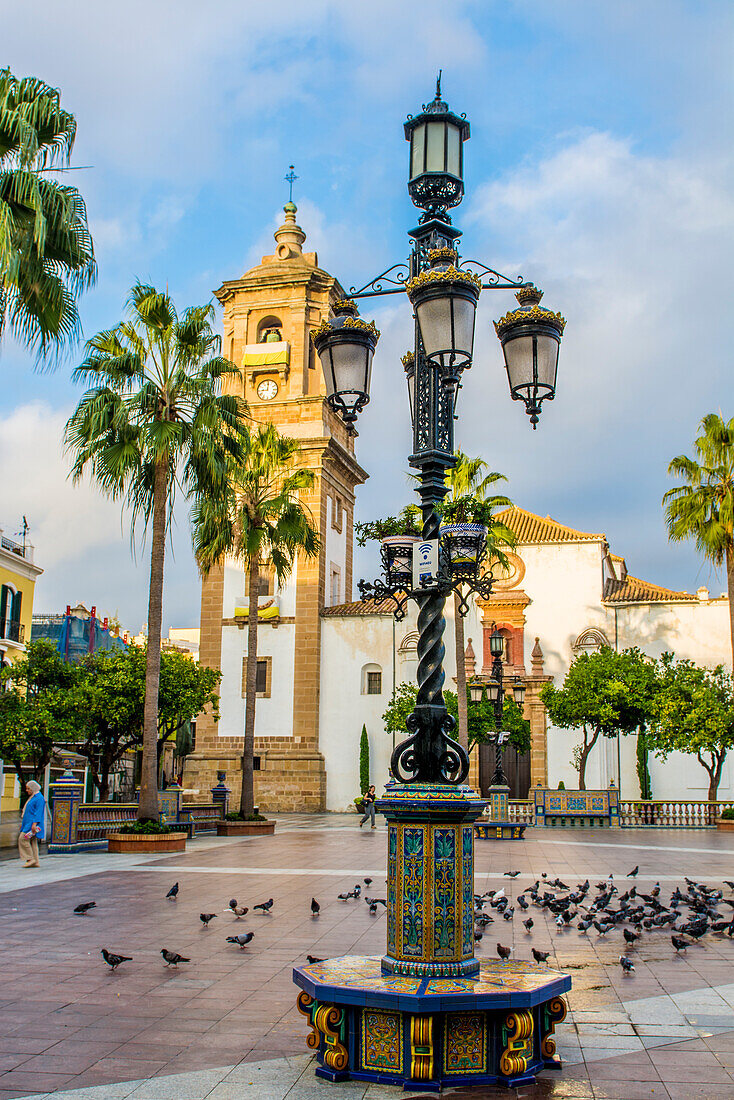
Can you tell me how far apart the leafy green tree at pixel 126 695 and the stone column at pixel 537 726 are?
1254 cm

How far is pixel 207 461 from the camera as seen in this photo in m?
19.5

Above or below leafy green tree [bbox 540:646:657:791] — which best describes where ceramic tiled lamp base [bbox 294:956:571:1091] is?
below

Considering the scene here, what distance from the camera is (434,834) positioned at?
532cm

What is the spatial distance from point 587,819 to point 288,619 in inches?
603

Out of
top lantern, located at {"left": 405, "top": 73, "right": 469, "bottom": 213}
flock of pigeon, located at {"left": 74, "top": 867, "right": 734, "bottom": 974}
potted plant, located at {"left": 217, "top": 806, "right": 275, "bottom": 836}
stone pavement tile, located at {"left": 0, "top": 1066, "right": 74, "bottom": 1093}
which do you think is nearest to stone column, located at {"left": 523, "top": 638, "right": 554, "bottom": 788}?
potted plant, located at {"left": 217, "top": 806, "right": 275, "bottom": 836}

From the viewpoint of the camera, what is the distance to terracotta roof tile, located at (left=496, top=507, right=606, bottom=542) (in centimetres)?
3966

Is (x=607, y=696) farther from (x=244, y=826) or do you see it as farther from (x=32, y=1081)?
(x=32, y=1081)

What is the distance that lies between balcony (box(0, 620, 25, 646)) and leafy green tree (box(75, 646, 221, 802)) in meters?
7.81

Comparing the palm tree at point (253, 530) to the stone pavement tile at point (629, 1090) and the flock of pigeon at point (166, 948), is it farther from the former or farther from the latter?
the stone pavement tile at point (629, 1090)

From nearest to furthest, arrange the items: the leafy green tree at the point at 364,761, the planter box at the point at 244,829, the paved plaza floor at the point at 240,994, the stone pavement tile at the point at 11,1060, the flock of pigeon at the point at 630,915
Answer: the paved plaza floor at the point at 240,994, the stone pavement tile at the point at 11,1060, the flock of pigeon at the point at 630,915, the planter box at the point at 244,829, the leafy green tree at the point at 364,761

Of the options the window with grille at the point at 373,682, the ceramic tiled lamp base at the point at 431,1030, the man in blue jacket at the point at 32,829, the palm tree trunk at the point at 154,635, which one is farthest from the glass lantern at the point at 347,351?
the window with grille at the point at 373,682

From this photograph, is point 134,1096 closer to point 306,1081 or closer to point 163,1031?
point 306,1081

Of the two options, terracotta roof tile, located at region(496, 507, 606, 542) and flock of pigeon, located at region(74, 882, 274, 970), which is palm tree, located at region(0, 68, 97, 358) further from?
terracotta roof tile, located at region(496, 507, 606, 542)

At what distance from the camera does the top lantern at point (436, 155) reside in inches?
258
